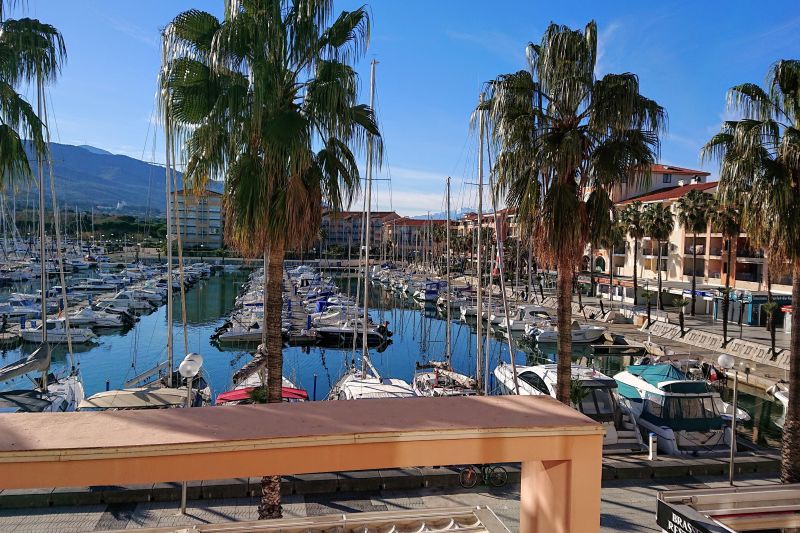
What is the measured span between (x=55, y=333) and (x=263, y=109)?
1540 inches

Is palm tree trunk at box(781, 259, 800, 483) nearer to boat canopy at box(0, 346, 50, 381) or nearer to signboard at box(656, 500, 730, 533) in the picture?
signboard at box(656, 500, 730, 533)

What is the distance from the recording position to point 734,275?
52.9 metres

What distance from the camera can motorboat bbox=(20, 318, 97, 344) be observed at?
40.3 m

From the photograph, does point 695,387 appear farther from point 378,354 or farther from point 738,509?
point 378,354

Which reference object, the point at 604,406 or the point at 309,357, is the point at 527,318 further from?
the point at 604,406

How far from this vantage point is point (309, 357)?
40062mm

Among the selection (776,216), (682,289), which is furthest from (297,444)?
(682,289)

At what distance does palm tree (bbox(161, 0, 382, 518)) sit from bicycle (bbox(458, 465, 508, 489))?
4.77 meters

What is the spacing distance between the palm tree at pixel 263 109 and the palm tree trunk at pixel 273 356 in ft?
0.06

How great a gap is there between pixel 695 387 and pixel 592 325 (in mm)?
28803

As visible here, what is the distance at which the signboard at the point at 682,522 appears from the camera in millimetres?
7400

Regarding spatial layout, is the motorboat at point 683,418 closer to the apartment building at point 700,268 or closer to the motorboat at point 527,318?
the motorboat at point 527,318

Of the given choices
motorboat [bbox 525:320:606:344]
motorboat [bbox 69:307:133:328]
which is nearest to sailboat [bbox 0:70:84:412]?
motorboat [bbox 69:307:133:328]

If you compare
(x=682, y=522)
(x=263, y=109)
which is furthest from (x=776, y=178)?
(x=263, y=109)
